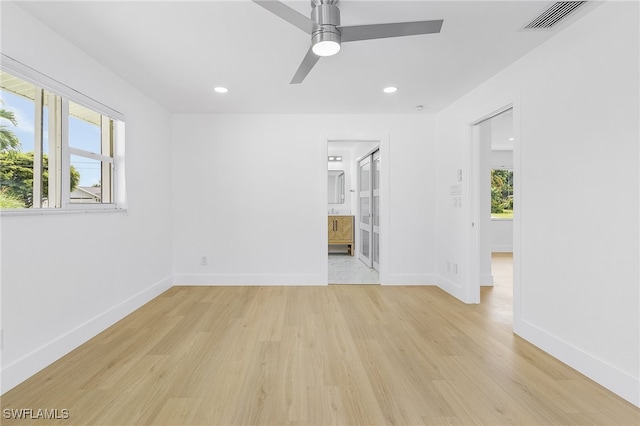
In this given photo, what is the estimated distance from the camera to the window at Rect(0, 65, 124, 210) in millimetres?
1950

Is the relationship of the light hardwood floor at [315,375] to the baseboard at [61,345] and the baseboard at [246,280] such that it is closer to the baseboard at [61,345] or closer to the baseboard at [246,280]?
the baseboard at [61,345]

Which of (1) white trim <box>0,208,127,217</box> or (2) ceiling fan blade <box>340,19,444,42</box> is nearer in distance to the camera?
(2) ceiling fan blade <box>340,19,444,42</box>

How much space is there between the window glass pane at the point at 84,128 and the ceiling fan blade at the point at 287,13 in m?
1.99

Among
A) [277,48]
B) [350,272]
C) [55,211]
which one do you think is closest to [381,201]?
[350,272]

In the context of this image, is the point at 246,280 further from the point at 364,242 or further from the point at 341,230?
the point at 341,230

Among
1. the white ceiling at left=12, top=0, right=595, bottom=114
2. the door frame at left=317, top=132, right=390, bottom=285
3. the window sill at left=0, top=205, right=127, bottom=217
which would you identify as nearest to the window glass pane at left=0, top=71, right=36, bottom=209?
the window sill at left=0, top=205, right=127, bottom=217

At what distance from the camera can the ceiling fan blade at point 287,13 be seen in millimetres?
1527

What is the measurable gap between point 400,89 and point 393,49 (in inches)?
34.9

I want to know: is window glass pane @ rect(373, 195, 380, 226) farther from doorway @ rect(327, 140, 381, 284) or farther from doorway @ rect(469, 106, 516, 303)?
doorway @ rect(469, 106, 516, 303)

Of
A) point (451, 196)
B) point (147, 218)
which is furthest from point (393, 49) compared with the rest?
point (147, 218)

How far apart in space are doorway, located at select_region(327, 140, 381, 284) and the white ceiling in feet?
4.03

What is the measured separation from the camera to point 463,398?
1706mm

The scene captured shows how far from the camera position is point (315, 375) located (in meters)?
1.93

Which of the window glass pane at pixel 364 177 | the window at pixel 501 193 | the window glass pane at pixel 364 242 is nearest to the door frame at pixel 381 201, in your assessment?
the window glass pane at pixel 364 242
